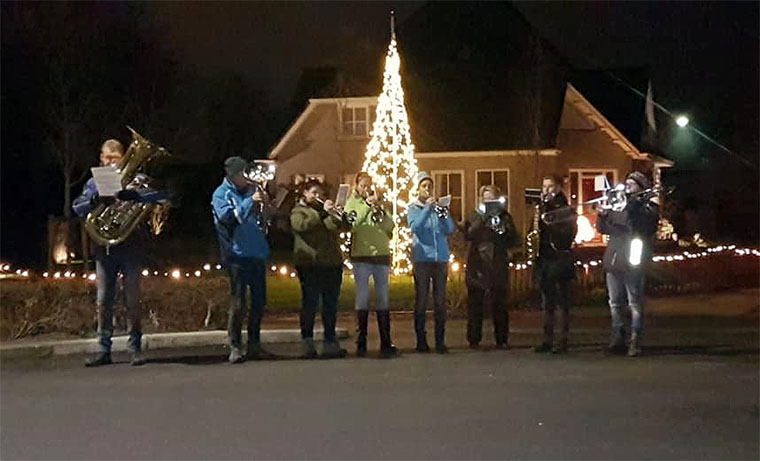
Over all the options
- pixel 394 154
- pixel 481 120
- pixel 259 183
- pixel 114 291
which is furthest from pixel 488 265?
pixel 481 120

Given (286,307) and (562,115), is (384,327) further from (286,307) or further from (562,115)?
(562,115)

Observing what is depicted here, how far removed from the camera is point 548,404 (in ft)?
32.5

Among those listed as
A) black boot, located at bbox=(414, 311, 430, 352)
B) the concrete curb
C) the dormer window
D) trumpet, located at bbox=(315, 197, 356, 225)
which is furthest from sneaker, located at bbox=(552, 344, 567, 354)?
the dormer window

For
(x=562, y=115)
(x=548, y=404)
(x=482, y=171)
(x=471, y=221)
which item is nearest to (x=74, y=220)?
(x=482, y=171)

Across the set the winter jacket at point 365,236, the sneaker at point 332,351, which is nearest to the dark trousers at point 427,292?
the winter jacket at point 365,236

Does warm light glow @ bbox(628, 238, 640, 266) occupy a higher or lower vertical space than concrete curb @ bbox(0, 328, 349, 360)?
higher

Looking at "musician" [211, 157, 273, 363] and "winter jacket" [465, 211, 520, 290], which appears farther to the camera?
"winter jacket" [465, 211, 520, 290]

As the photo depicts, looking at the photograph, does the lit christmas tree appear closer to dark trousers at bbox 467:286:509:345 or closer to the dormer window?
dark trousers at bbox 467:286:509:345

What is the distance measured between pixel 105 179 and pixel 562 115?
2429 cm

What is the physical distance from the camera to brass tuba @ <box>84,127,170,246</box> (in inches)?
471

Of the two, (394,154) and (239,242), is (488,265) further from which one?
(394,154)

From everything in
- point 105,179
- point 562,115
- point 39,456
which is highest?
point 562,115

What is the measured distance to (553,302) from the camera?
13156 mm

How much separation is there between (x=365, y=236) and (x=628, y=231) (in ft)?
9.03
